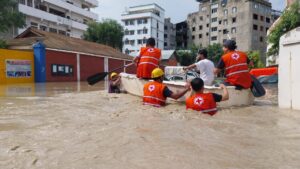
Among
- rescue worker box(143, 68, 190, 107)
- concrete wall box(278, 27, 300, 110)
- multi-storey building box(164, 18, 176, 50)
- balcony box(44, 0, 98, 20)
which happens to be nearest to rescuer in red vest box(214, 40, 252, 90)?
concrete wall box(278, 27, 300, 110)

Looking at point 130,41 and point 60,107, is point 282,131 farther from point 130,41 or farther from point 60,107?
point 130,41

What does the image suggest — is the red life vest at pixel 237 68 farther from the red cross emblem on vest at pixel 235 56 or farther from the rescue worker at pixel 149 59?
the rescue worker at pixel 149 59

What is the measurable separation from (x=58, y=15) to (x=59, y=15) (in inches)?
35.4

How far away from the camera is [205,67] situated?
7.12 m

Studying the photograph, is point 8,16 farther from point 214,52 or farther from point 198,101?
point 214,52

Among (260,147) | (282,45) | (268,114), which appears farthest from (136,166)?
(282,45)

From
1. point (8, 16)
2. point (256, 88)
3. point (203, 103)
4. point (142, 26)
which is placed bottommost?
point (203, 103)

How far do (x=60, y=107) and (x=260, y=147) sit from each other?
4536 mm

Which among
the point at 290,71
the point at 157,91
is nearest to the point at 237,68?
the point at 290,71

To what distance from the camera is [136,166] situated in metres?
3.04

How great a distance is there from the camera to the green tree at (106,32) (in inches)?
1742

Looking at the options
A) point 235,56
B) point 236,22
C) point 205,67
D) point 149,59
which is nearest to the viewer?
point 235,56

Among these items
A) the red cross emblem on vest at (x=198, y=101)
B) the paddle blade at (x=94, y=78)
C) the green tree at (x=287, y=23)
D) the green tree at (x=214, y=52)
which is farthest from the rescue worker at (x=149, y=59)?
the green tree at (x=214, y=52)

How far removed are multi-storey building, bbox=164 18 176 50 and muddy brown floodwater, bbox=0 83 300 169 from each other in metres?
74.1
